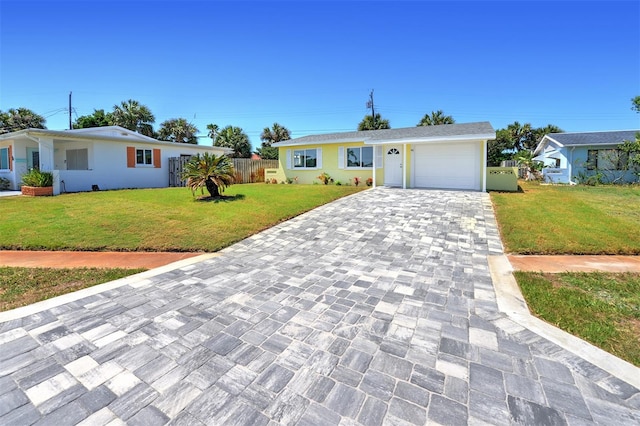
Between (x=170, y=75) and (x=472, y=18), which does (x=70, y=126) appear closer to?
(x=170, y=75)

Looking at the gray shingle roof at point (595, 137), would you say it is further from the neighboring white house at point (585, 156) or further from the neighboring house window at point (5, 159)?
the neighboring house window at point (5, 159)

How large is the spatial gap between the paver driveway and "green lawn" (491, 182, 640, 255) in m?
2.55

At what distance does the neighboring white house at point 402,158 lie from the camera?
1466 cm

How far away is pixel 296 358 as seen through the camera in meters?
2.73

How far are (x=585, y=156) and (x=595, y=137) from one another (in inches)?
82.6

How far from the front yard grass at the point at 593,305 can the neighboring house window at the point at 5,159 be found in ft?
82.6

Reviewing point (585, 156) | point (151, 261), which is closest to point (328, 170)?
point (151, 261)

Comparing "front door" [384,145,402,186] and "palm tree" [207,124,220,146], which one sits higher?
"palm tree" [207,124,220,146]

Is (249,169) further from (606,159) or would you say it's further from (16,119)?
(16,119)

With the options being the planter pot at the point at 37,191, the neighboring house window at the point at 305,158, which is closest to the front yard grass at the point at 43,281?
the planter pot at the point at 37,191

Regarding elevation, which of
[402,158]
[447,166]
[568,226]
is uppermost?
[402,158]

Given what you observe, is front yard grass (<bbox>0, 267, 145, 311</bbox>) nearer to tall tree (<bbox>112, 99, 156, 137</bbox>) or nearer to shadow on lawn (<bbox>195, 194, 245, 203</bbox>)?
shadow on lawn (<bbox>195, 194, 245, 203</bbox>)

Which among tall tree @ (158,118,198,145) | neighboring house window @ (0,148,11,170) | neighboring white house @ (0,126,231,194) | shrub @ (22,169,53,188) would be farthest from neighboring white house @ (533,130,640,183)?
tall tree @ (158,118,198,145)

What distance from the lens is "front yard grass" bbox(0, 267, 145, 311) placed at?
404 cm
